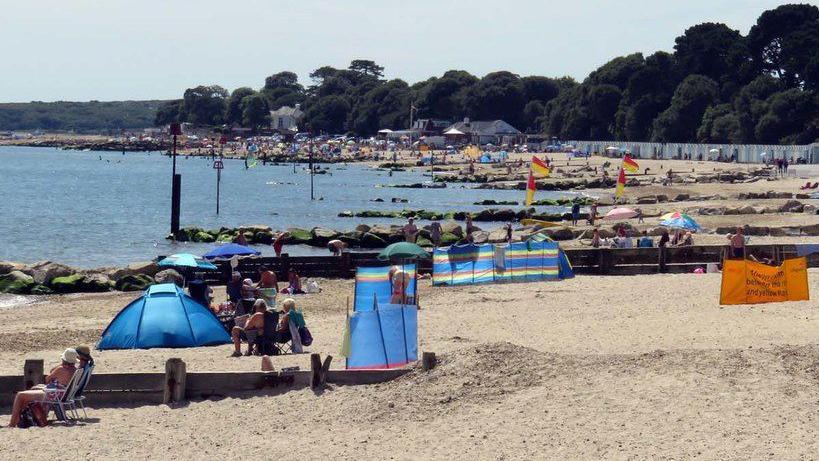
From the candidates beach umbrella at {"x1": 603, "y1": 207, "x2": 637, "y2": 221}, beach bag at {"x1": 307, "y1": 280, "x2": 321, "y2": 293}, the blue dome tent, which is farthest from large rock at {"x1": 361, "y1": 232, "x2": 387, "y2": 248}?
the blue dome tent

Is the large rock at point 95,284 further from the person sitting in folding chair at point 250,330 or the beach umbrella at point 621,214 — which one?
the beach umbrella at point 621,214

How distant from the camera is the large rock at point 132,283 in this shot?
1056 inches

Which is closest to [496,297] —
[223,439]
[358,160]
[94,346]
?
[94,346]

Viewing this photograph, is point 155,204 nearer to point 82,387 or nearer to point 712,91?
point 712,91

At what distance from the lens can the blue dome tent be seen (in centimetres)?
1794

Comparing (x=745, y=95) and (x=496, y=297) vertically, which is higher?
(x=745, y=95)

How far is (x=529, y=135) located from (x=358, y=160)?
87.3 feet

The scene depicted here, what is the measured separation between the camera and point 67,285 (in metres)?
26.8

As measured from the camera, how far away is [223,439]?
1255 cm

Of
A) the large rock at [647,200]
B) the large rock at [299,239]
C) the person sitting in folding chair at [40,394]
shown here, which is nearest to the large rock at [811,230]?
the large rock at [299,239]

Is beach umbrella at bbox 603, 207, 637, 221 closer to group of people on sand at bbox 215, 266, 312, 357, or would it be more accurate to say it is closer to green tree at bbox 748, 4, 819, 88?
group of people on sand at bbox 215, 266, 312, 357

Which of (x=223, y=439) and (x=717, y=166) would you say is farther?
(x=717, y=166)

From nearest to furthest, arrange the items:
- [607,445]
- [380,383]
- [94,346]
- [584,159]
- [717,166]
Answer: [607,445], [380,383], [94,346], [717,166], [584,159]

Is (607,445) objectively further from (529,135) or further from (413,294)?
(529,135)
